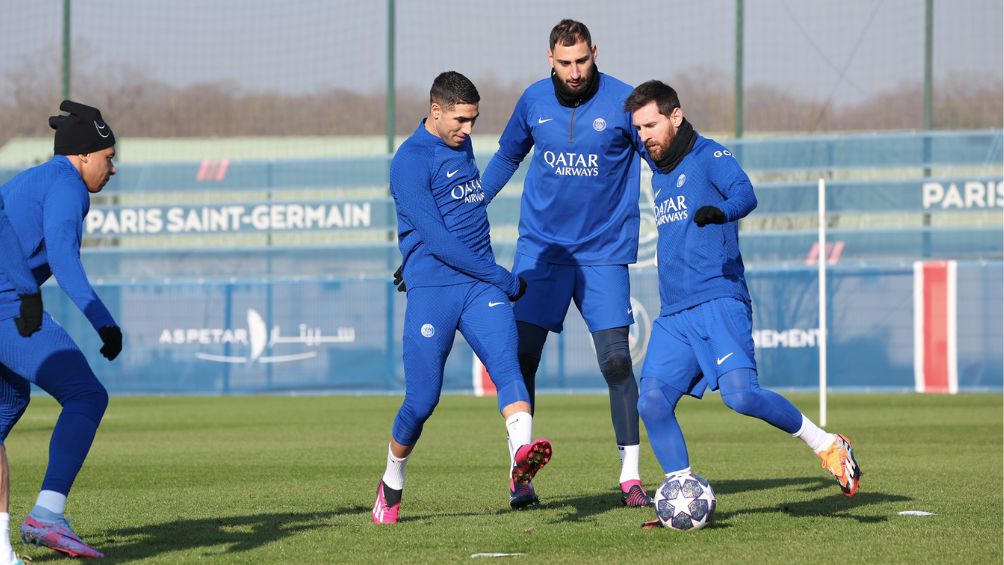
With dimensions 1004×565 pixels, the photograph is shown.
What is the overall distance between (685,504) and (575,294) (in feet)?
6.77

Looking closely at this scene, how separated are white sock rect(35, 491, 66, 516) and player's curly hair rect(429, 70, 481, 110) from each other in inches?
98.9

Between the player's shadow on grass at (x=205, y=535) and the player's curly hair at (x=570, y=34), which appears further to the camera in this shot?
the player's curly hair at (x=570, y=34)

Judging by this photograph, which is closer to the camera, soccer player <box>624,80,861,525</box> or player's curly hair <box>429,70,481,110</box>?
soccer player <box>624,80,861,525</box>

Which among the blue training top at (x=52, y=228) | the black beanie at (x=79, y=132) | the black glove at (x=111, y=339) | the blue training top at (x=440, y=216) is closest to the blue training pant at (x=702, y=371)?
the blue training top at (x=440, y=216)

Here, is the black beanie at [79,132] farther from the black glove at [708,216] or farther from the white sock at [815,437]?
the white sock at [815,437]

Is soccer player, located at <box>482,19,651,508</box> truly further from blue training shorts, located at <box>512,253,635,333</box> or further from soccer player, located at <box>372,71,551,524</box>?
soccer player, located at <box>372,71,551,524</box>

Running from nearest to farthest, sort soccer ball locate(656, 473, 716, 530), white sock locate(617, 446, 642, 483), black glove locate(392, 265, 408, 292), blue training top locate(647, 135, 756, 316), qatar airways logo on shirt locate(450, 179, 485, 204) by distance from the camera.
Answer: soccer ball locate(656, 473, 716, 530) < blue training top locate(647, 135, 756, 316) < qatar airways logo on shirt locate(450, 179, 485, 204) < black glove locate(392, 265, 408, 292) < white sock locate(617, 446, 642, 483)

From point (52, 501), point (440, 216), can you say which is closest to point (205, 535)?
point (52, 501)

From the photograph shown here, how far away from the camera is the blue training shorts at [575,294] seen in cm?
837

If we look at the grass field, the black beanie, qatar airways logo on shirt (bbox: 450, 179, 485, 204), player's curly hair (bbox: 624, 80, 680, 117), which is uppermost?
player's curly hair (bbox: 624, 80, 680, 117)

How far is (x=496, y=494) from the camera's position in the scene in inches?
336

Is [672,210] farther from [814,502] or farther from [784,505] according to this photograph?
[814,502]

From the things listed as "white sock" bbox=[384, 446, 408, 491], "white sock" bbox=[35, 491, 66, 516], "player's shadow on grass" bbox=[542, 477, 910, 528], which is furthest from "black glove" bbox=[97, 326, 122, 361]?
"player's shadow on grass" bbox=[542, 477, 910, 528]

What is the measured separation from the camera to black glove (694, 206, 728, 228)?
6.46 m
